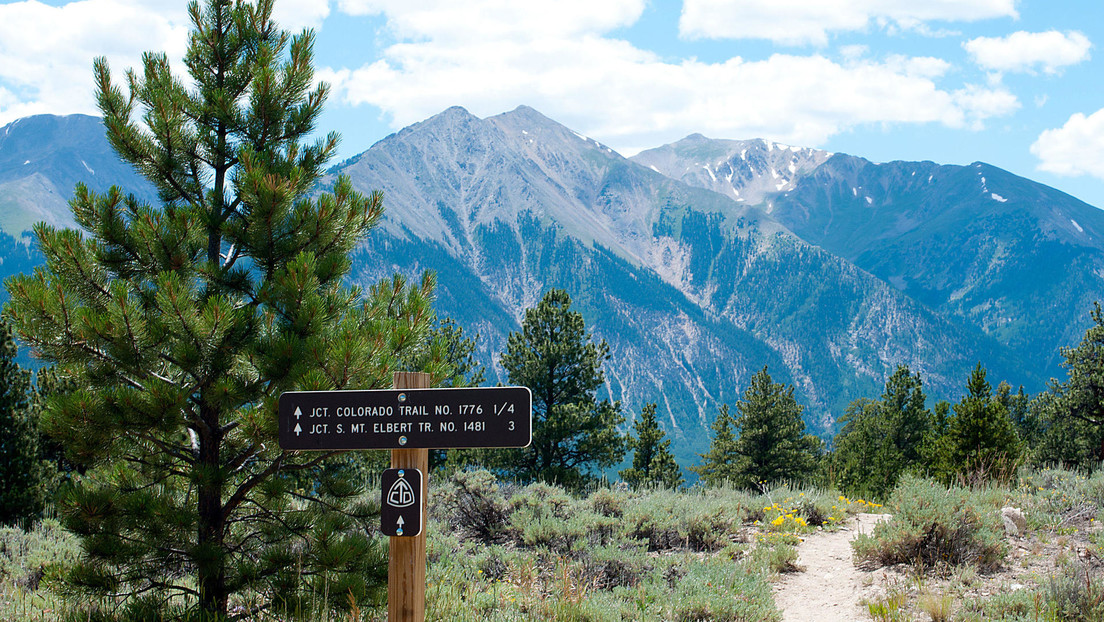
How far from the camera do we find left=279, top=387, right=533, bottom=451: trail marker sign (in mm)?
3793

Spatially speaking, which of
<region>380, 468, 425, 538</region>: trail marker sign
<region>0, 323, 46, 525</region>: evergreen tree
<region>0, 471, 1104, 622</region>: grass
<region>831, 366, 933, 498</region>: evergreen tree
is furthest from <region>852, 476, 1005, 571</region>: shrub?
<region>831, 366, 933, 498</region>: evergreen tree

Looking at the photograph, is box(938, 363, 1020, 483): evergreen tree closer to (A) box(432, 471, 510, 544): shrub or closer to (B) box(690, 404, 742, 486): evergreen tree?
(A) box(432, 471, 510, 544): shrub

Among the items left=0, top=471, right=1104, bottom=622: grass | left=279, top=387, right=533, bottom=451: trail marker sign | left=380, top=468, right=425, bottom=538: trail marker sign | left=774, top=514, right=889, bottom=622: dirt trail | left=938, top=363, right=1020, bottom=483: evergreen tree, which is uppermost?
left=279, top=387, right=533, bottom=451: trail marker sign

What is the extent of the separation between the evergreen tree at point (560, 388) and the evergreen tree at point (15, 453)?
1153 cm

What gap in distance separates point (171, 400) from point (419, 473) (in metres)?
2.40

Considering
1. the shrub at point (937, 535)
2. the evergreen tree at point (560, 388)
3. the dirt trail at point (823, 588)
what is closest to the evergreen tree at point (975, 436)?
the dirt trail at point (823, 588)

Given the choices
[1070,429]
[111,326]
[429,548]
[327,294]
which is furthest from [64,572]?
[1070,429]

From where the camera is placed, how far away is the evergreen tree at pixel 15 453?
1630 cm

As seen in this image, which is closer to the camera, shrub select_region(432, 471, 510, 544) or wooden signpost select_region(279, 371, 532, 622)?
wooden signpost select_region(279, 371, 532, 622)

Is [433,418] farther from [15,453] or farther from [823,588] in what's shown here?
[15,453]

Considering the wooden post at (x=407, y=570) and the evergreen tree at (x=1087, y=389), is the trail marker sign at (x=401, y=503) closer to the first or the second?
the wooden post at (x=407, y=570)

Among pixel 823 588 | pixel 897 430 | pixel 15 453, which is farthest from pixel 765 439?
pixel 15 453

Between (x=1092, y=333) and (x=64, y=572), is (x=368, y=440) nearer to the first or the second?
(x=64, y=572)

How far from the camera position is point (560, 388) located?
23016 mm
